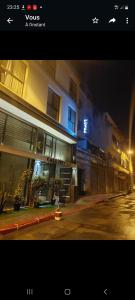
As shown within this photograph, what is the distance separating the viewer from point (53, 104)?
35.8 ft

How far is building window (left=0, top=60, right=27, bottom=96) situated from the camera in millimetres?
6948

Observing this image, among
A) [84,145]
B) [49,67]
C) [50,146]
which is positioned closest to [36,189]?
[50,146]

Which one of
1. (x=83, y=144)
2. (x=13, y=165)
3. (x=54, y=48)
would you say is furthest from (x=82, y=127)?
(x=54, y=48)

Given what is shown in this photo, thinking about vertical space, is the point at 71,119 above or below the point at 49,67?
below

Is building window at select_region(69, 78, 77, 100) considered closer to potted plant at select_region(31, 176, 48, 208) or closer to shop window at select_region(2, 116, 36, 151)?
shop window at select_region(2, 116, 36, 151)

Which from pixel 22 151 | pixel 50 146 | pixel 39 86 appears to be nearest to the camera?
pixel 22 151

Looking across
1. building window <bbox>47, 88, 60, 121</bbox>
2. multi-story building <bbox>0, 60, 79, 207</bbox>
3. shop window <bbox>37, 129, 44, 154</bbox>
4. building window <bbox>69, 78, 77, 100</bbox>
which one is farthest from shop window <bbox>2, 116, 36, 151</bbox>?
building window <bbox>69, 78, 77, 100</bbox>

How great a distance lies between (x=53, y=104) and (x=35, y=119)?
2.93 meters

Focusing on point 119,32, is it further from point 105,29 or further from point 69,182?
point 69,182

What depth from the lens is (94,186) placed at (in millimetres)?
18984

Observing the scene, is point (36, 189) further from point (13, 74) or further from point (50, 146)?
point (13, 74)

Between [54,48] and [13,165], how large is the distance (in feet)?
21.1

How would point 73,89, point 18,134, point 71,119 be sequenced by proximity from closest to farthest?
point 18,134
point 71,119
point 73,89

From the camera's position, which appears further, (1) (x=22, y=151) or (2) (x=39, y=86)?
(2) (x=39, y=86)
